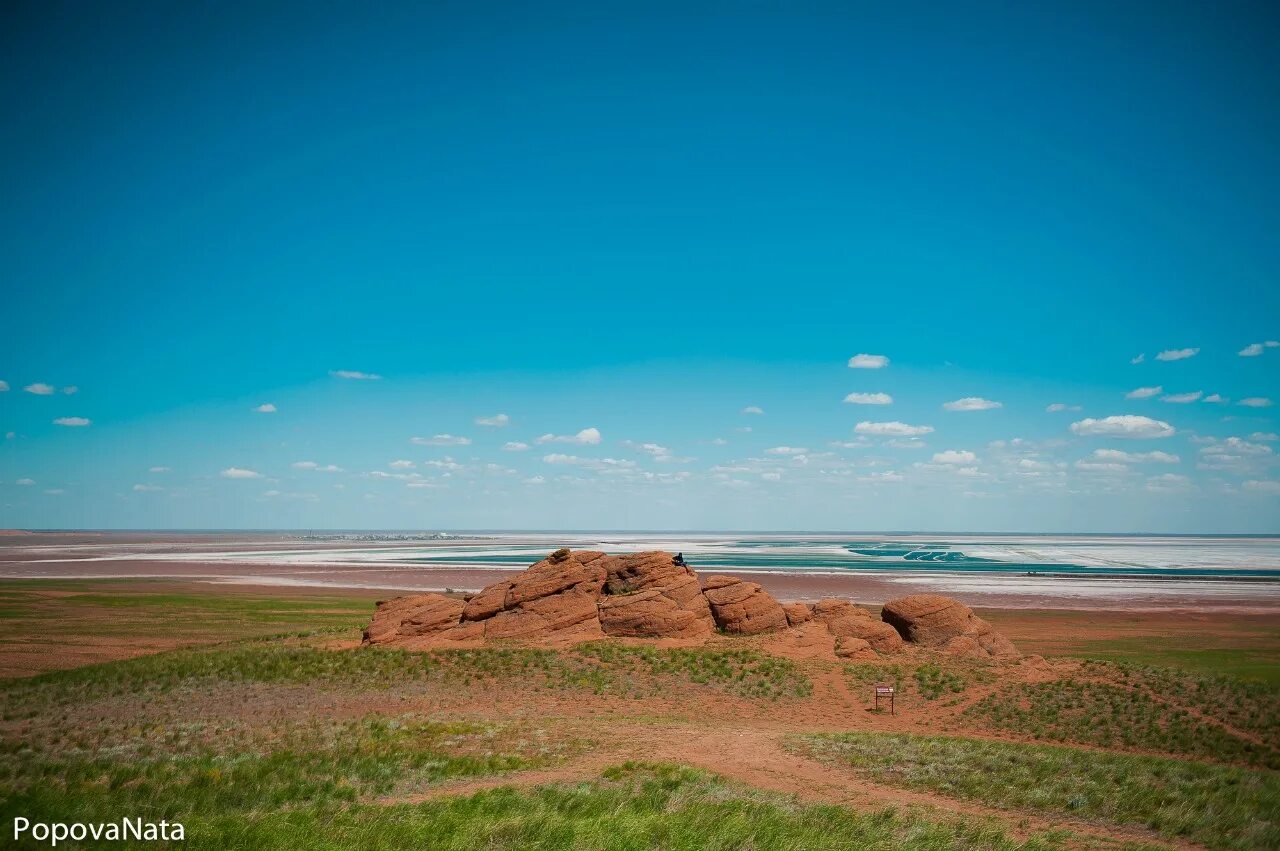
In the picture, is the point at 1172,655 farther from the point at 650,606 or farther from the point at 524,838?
the point at 524,838

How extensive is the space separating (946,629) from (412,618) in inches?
1099

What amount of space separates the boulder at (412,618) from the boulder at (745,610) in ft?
45.8

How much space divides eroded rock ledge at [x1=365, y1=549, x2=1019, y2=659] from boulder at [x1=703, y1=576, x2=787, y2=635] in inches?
2.1

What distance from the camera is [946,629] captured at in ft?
116

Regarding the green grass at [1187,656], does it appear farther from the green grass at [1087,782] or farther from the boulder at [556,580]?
the boulder at [556,580]

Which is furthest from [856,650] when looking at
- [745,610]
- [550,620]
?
[550,620]

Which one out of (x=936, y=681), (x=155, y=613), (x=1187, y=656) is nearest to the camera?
(x=936, y=681)

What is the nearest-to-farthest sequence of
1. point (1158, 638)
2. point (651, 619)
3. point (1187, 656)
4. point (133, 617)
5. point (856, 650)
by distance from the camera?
1. point (856, 650)
2. point (651, 619)
3. point (1187, 656)
4. point (1158, 638)
5. point (133, 617)

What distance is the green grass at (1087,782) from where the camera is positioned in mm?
14234

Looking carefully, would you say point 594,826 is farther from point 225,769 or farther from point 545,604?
point 545,604

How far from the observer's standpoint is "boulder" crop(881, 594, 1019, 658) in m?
34.2

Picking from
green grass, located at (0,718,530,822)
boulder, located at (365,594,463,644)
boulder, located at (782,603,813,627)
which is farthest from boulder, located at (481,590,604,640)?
green grass, located at (0,718,530,822)

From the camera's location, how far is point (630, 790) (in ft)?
47.1

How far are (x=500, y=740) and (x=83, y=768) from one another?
962cm
